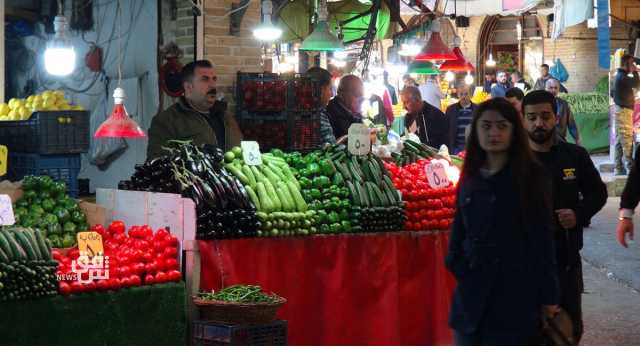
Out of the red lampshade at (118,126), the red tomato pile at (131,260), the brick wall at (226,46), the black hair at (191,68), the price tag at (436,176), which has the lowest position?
the red tomato pile at (131,260)

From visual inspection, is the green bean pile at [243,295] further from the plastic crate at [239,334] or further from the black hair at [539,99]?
the black hair at [539,99]

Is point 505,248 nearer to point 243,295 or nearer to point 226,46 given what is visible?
point 243,295

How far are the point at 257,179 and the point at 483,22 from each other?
33205 mm

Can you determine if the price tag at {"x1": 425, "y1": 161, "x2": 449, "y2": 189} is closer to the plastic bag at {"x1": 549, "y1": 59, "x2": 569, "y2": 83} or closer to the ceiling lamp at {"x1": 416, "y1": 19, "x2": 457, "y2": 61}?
the ceiling lamp at {"x1": 416, "y1": 19, "x2": 457, "y2": 61}

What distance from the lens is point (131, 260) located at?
6.92 meters

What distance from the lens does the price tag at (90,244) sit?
6.90 metres

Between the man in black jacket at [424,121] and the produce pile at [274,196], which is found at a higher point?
the man in black jacket at [424,121]

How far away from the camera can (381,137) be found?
393 inches

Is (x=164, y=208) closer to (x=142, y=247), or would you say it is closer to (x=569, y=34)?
(x=142, y=247)

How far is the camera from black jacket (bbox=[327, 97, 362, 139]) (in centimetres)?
1146

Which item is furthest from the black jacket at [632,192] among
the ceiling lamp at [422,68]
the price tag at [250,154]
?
the ceiling lamp at [422,68]

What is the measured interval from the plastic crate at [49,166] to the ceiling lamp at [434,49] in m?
5.11

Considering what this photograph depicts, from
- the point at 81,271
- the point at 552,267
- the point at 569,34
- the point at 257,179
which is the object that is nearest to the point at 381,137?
the point at 257,179

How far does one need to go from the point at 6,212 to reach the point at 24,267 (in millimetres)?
612
